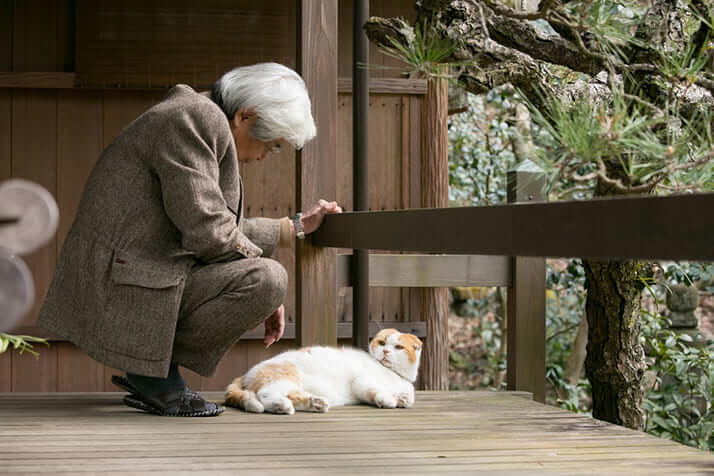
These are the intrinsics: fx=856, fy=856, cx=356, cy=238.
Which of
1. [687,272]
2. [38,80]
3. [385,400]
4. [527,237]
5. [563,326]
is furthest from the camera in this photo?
[563,326]

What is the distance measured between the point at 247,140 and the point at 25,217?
1.74 metres

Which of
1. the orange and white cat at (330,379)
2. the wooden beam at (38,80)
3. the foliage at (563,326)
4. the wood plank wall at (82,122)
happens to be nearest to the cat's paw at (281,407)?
the orange and white cat at (330,379)

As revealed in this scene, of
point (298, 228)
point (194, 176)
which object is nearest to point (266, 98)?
point (194, 176)

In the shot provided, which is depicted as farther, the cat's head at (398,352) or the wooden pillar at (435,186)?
the wooden pillar at (435,186)

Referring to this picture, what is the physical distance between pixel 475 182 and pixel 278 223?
370 centimetres

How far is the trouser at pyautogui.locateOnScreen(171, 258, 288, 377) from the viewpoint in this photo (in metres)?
2.34

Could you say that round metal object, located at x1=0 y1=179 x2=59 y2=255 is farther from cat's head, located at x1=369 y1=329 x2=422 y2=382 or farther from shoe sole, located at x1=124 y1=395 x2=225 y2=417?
cat's head, located at x1=369 y1=329 x2=422 y2=382

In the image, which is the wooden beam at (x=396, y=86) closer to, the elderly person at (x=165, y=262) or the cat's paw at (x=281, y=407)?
the elderly person at (x=165, y=262)

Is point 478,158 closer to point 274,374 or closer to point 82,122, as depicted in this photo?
point 82,122

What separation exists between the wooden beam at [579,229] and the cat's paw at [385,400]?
2.54 ft

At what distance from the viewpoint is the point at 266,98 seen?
8.09 ft

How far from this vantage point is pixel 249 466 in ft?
6.07

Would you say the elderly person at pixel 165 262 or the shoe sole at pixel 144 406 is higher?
the elderly person at pixel 165 262

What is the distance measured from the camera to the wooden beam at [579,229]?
1084 mm
